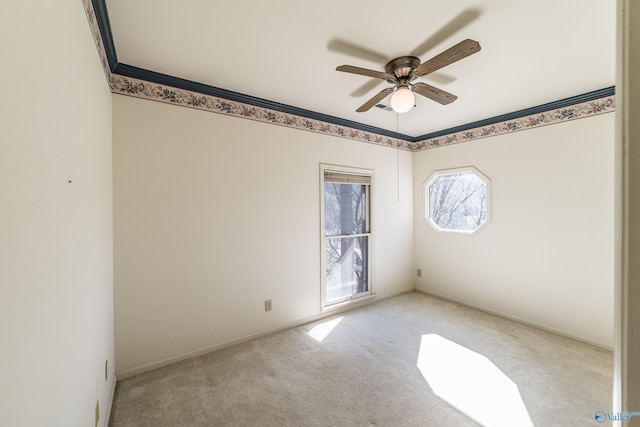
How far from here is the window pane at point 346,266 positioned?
353 cm

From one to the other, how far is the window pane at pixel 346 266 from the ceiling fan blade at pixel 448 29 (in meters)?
2.28

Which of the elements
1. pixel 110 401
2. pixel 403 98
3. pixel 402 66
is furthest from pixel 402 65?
pixel 110 401

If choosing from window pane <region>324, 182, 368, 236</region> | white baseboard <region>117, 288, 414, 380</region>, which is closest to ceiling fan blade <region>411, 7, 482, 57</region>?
window pane <region>324, 182, 368, 236</region>

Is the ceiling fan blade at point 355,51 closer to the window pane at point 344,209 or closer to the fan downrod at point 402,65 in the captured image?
the fan downrod at point 402,65

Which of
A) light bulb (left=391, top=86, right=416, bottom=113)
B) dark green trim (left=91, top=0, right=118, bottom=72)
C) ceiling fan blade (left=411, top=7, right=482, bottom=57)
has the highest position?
ceiling fan blade (left=411, top=7, right=482, bottom=57)

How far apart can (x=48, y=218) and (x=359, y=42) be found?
196cm

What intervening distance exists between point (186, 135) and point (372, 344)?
2.72 meters

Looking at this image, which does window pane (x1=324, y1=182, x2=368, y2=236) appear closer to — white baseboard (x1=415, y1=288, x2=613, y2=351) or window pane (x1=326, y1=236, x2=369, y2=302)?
window pane (x1=326, y1=236, x2=369, y2=302)

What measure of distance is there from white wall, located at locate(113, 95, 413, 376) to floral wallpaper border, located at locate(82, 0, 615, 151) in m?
0.08

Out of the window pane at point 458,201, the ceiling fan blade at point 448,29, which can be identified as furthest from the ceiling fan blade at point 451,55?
the window pane at point 458,201

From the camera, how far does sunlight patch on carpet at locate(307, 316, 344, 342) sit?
2883 millimetres

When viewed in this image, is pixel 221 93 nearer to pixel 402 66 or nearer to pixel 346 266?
pixel 402 66

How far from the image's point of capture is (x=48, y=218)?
88cm

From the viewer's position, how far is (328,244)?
350 centimetres
